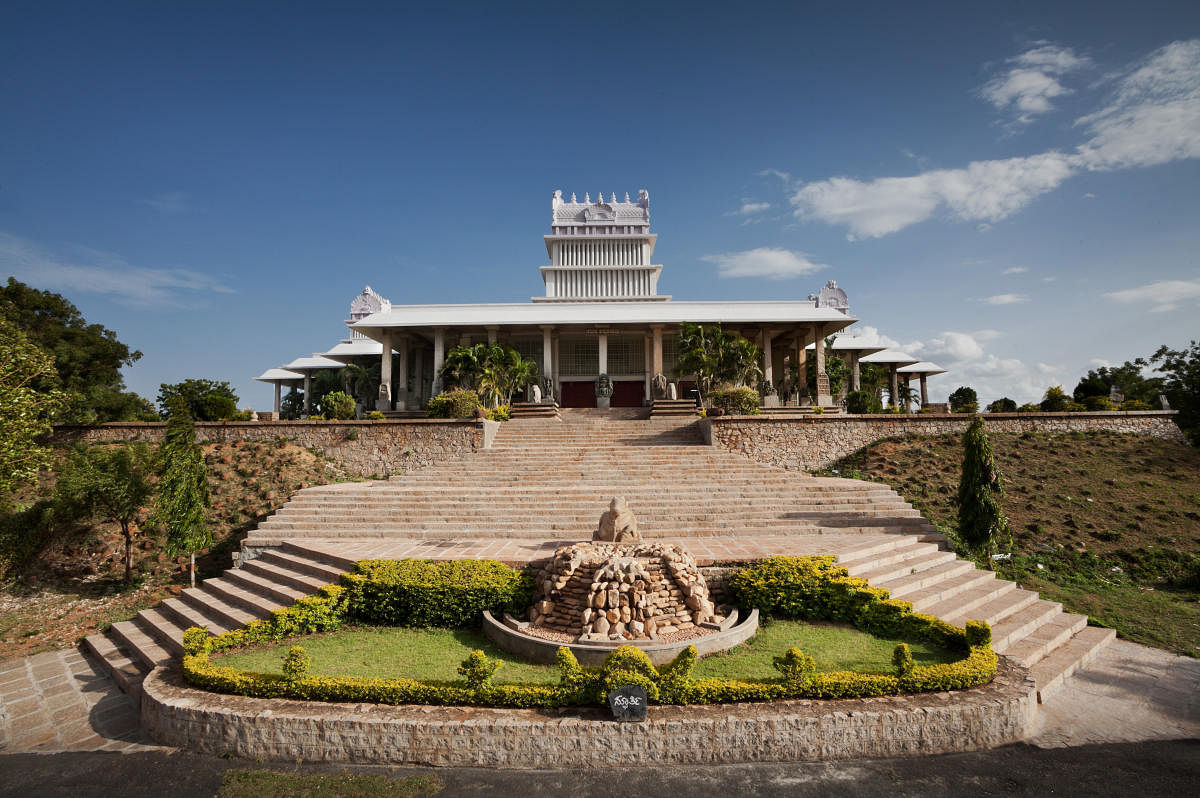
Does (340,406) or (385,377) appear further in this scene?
(385,377)

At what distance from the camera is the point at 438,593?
857 cm

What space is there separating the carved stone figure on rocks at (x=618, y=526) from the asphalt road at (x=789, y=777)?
415 cm

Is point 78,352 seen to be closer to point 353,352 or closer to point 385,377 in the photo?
point 385,377

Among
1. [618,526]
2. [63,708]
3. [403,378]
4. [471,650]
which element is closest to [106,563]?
[63,708]

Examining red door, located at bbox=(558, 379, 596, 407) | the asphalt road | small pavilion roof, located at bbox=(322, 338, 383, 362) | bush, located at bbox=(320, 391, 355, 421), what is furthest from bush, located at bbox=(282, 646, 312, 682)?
small pavilion roof, located at bbox=(322, 338, 383, 362)

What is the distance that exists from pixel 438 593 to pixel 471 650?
1236 millimetres

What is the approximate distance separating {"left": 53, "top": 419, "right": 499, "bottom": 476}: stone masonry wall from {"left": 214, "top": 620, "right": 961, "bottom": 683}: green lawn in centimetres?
968

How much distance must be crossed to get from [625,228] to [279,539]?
3072cm

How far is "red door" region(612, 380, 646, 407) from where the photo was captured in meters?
28.2

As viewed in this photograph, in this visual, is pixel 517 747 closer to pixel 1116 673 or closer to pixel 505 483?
pixel 1116 673

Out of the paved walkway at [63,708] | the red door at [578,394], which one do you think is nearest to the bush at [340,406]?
the red door at [578,394]

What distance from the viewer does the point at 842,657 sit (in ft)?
23.2

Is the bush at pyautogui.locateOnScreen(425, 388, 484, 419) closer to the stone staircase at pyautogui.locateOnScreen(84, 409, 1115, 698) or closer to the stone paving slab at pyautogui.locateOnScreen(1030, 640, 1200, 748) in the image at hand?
the stone staircase at pyautogui.locateOnScreen(84, 409, 1115, 698)

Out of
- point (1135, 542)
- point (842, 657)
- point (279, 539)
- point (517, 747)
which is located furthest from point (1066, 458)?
point (279, 539)
